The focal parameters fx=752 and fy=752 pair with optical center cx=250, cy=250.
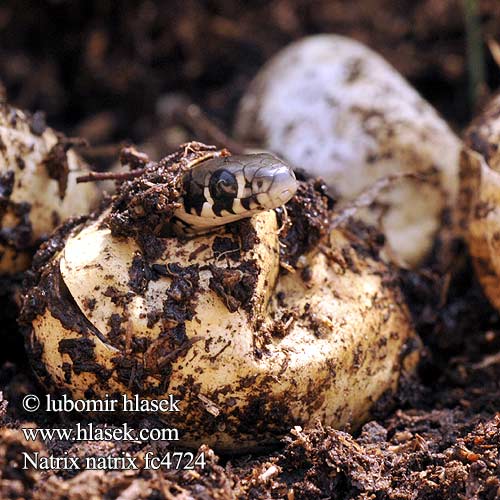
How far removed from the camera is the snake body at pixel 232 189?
5.56 ft

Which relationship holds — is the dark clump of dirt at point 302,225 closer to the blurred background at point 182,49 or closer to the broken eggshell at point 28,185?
the broken eggshell at point 28,185

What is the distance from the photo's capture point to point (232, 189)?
1723 mm

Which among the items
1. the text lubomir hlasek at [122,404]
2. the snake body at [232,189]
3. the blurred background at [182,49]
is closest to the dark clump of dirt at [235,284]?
the snake body at [232,189]

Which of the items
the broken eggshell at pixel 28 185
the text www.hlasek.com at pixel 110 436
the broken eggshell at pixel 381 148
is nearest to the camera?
the text www.hlasek.com at pixel 110 436

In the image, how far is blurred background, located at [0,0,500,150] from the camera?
3.63 m

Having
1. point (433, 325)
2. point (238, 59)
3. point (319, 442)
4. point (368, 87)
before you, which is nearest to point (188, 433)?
point (319, 442)

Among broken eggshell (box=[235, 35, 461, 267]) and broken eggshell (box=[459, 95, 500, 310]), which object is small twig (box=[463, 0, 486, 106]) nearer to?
broken eggshell (box=[235, 35, 461, 267])

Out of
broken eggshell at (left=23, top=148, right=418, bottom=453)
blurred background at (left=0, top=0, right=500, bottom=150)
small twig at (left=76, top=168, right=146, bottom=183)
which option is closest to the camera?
broken eggshell at (left=23, top=148, right=418, bottom=453)

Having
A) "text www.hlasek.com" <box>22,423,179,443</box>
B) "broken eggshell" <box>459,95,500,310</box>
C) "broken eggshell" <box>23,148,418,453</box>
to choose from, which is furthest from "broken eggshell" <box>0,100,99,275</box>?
"broken eggshell" <box>459,95,500,310</box>

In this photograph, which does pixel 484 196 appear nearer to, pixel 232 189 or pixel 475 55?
pixel 232 189

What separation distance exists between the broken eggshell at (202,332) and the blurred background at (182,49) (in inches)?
71.1

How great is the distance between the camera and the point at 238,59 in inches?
150

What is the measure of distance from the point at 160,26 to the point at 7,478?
274cm

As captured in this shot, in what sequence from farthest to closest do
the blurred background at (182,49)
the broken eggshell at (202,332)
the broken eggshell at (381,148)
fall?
the blurred background at (182,49), the broken eggshell at (381,148), the broken eggshell at (202,332)
